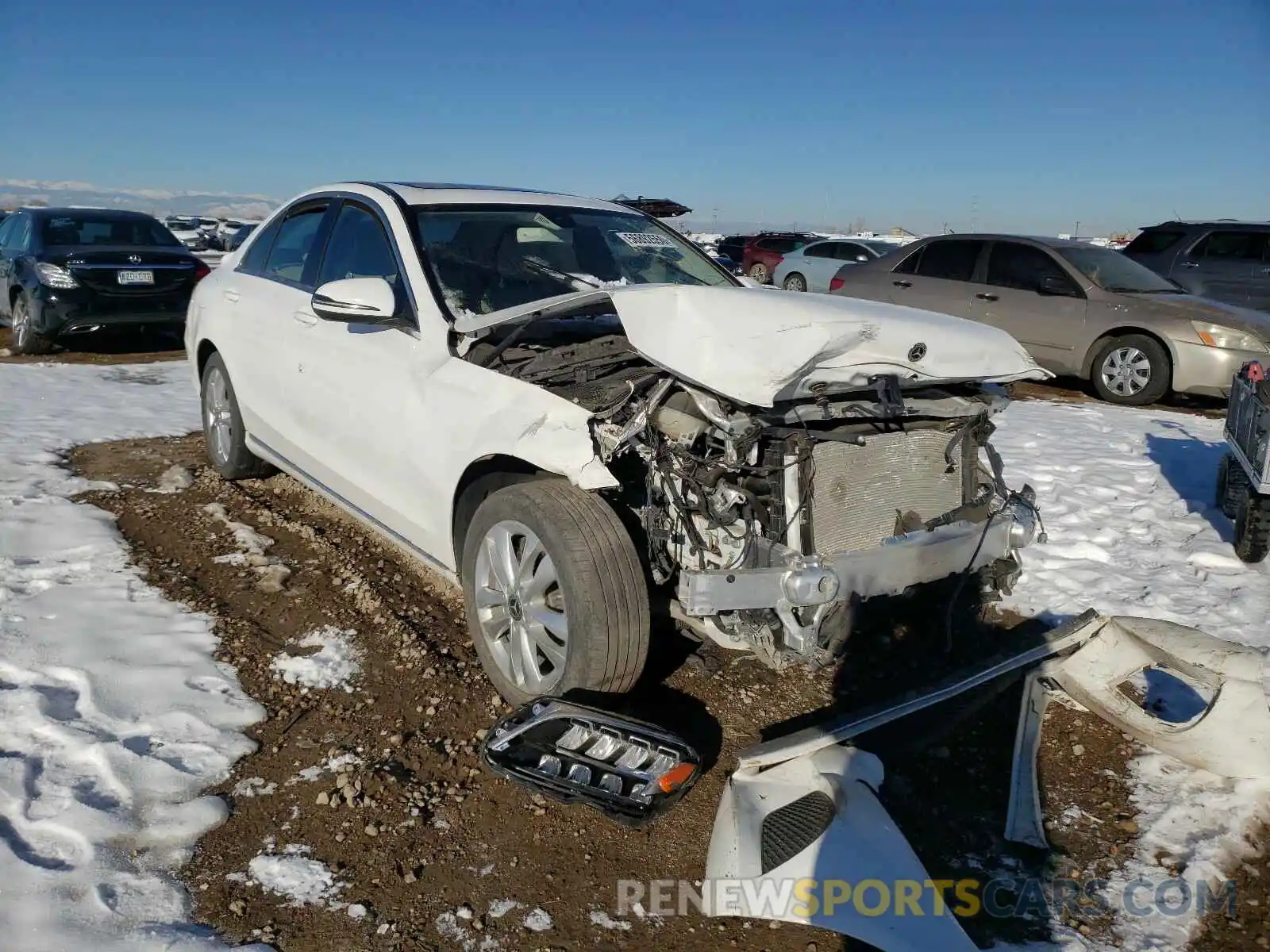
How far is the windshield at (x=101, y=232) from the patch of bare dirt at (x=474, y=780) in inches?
290

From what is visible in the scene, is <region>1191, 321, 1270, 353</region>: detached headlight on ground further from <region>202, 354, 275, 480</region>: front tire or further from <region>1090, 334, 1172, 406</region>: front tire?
<region>202, 354, 275, 480</region>: front tire

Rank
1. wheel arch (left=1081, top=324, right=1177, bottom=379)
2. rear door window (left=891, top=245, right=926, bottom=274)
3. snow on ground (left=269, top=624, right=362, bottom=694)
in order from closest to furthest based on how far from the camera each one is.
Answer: snow on ground (left=269, top=624, right=362, bottom=694) → wheel arch (left=1081, top=324, right=1177, bottom=379) → rear door window (left=891, top=245, right=926, bottom=274)

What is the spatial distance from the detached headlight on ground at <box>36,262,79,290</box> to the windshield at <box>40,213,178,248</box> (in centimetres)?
46

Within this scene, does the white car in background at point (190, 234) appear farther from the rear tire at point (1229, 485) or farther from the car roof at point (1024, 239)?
the rear tire at point (1229, 485)

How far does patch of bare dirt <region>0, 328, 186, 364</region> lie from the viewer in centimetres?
998

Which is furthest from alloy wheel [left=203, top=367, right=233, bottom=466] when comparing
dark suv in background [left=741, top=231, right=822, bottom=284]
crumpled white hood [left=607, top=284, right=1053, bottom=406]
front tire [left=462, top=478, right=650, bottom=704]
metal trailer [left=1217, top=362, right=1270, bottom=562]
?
dark suv in background [left=741, top=231, right=822, bottom=284]

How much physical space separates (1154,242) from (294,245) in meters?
12.1

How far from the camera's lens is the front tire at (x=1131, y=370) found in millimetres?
9078

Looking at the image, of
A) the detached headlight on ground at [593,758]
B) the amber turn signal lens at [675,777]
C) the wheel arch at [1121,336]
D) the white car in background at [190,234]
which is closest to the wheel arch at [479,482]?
the detached headlight on ground at [593,758]

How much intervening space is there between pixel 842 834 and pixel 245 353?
387 centimetres

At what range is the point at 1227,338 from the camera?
870 centimetres

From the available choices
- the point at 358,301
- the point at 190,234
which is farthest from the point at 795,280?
the point at 190,234

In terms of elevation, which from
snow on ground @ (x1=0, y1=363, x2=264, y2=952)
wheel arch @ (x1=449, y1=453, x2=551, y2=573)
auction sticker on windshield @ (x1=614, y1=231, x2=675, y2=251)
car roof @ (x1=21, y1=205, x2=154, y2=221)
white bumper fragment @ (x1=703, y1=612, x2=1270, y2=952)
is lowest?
snow on ground @ (x1=0, y1=363, x2=264, y2=952)

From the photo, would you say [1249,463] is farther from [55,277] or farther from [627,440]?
[55,277]
